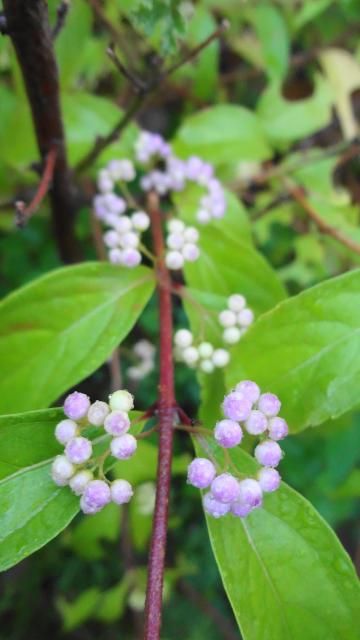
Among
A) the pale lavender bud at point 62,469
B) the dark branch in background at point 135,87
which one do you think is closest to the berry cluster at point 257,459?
the pale lavender bud at point 62,469

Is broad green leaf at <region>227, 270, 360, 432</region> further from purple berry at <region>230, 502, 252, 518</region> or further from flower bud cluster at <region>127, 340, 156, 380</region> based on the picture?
flower bud cluster at <region>127, 340, 156, 380</region>

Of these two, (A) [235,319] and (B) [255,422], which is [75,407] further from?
(A) [235,319]

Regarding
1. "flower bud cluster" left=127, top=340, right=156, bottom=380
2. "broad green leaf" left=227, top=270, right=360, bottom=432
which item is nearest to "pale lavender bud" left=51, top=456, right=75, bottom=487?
"broad green leaf" left=227, top=270, right=360, bottom=432

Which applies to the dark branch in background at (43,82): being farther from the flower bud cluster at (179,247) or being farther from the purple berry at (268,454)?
the purple berry at (268,454)

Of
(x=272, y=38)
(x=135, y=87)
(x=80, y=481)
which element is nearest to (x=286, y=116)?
(x=272, y=38)

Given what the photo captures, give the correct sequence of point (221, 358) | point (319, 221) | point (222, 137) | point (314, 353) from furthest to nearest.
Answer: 1. point (222, 137)
2. point (319, 221)
3. point (221, 358)
4. point (314, 353)

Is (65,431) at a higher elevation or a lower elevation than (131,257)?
lower
